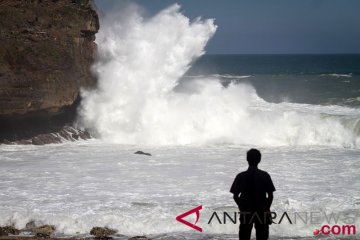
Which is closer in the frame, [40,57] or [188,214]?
[188,214]

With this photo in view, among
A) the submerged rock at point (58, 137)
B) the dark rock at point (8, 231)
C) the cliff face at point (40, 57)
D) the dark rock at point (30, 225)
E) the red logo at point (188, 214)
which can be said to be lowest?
the dark rock at point (8, 231)

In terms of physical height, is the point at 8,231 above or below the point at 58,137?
below

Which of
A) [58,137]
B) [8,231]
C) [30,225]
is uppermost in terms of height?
[58,137]

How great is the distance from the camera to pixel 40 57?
1769 cm

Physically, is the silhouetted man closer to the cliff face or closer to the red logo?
the red logo

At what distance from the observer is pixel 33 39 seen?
1775 cm

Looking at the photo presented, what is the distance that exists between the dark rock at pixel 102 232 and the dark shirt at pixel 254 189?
3236 millimetres

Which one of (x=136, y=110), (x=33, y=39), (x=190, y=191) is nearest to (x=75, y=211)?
(x=190, y=191)

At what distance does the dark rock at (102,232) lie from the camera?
819 cm

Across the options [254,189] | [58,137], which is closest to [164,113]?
[58,137]

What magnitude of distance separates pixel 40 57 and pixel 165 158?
5.93 metres

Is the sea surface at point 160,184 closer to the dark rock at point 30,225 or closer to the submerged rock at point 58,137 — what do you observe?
the dark rock at point 30,225

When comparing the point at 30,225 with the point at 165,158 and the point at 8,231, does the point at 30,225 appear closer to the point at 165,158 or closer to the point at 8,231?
the point at 8,231

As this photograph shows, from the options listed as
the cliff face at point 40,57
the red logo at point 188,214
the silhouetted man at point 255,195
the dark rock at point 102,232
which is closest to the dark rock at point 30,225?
the dark rock at point 102,232
